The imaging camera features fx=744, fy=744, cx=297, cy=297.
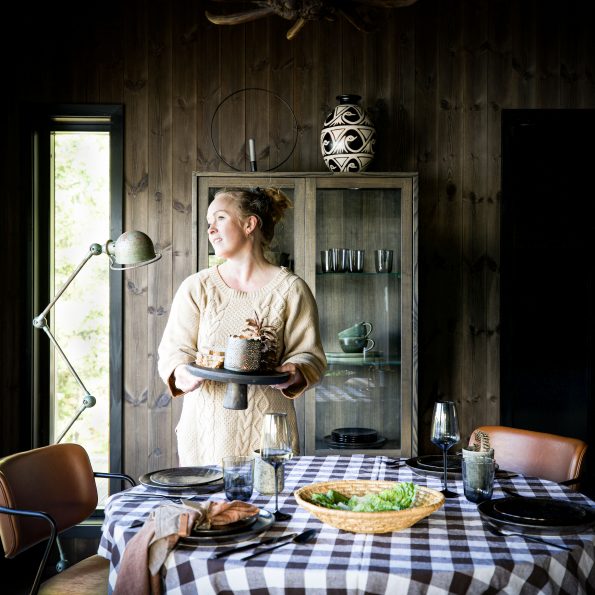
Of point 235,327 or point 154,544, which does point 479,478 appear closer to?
point 154,544

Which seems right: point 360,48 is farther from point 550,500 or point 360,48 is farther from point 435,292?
point 550,500

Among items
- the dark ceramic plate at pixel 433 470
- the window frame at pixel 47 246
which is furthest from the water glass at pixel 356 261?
the dark ceramic plate at pixel 433 470

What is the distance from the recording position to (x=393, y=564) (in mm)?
1334

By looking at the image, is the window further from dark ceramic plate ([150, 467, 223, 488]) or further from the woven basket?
the woven basket

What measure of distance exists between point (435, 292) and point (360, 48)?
4.00 ft

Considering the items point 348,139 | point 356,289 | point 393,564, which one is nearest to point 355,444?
point 356,289

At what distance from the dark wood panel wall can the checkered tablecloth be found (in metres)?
2.02

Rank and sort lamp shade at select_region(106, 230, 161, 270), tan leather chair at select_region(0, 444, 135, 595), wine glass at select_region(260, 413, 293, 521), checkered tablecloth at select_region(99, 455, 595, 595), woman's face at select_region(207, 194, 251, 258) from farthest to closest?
lamp shade at select_region(106, 230, 161, 270), woman's face at select_region(207, 194, 251, 258), tan leather chair at select_region(0, 444, 135, 595), wine glass at select_region(260, 413, 293, 521), checkered tablecloth at select_region(99, 455, 595, 595)

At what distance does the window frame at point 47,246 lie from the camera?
352cm

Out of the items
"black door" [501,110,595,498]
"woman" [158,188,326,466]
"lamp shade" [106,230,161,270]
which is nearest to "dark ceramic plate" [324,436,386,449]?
"black door" [501,110,595,498]

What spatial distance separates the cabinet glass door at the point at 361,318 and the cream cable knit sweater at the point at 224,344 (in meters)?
0.81

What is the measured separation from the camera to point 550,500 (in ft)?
5.45

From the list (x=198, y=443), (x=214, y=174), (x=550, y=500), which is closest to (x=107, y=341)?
(x=214, y=174)

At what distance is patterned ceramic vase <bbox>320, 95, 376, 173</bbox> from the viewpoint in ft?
10.7
